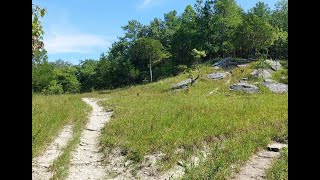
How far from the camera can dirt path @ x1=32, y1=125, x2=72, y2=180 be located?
8.21 m

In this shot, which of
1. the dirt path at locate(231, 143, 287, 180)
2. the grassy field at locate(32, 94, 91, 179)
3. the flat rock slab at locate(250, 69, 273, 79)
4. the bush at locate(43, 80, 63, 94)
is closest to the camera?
the dirt path at locate(231, 143, 287, 180)

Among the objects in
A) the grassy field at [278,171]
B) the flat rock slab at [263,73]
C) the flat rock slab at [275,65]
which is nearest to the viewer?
the grassy field at [278,171]

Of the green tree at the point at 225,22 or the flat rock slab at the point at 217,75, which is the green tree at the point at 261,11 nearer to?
the green tree at the point at 225,22

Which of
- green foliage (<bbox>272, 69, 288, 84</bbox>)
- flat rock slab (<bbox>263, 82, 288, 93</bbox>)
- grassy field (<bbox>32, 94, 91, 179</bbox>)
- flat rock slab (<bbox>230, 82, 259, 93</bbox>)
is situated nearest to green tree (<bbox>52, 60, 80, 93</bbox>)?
green foliage (<bbox>272, 69, 288, 84</bbox>)

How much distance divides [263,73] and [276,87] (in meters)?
6.09

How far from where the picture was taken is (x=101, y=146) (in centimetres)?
1176

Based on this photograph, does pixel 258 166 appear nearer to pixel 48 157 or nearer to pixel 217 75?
pixel 48 157

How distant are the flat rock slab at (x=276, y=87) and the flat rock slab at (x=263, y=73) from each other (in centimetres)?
358

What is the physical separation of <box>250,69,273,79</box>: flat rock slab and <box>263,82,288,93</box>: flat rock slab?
358 centimetres

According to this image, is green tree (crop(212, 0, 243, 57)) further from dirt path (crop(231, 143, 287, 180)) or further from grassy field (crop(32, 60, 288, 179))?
dirt path (crop(231, 143, 287, 180))

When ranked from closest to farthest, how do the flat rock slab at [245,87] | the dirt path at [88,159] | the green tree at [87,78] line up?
the dirt path at [88,159] < the flat rock slab at [245,87] < the green tree at [87,78]

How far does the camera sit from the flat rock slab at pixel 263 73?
38.1 meters

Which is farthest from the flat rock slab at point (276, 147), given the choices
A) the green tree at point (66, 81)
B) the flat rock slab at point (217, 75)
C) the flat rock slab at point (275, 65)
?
the green tree at point (66, 81)
